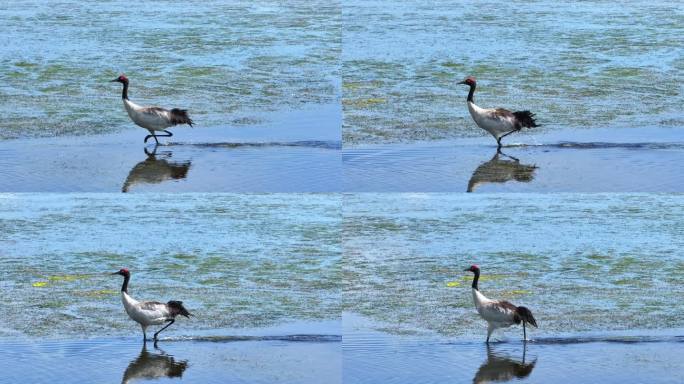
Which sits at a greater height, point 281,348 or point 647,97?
point 647,97

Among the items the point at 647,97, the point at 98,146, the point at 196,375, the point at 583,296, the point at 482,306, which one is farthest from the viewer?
the point at 647,97

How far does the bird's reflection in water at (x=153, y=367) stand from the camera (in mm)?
15203

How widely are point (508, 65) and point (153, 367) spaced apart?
512 inches

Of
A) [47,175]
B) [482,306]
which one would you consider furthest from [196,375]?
[47,175]

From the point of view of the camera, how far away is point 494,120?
69.0 ft

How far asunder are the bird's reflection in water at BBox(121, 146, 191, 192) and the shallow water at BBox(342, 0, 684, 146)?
8.41 ft

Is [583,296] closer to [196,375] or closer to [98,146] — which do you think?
[196,375]

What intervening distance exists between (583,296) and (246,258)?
14.3 ft

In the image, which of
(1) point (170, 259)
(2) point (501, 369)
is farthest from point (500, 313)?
(1) point (170, 259)

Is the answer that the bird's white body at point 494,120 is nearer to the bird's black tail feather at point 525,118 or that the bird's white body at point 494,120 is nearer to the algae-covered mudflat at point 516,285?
the bird's black tail feather at point 525,118

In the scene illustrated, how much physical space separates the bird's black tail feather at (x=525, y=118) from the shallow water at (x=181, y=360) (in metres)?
6.05

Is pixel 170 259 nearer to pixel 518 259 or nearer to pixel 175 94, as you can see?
pixel 518 259

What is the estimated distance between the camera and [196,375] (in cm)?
1513

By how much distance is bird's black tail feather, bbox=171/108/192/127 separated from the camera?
70.1 ft
